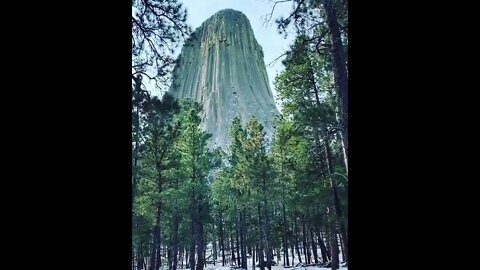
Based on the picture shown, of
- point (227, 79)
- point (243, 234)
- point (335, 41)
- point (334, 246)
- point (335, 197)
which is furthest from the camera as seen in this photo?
point (227, 79)

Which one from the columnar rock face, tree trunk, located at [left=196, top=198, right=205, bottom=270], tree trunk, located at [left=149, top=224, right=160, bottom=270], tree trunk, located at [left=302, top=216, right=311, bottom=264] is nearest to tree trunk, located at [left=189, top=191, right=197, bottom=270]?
tree trunk, located at [left=196, top=198, right=205, bottom=270]

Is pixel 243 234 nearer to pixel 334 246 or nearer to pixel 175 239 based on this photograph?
pixel 175 239

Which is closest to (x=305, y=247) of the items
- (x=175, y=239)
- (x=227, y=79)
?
(x=175, y=239)

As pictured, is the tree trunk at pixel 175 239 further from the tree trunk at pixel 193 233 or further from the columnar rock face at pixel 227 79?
the columnar rock face at pixel 227 79

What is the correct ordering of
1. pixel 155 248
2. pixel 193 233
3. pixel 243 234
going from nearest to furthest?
pixel 155 248 → pixel 193 233 → pixel 243 234

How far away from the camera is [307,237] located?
633 cm

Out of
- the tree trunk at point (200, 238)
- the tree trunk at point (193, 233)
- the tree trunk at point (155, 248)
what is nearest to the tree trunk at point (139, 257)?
the tree trunk at point (155, 248)

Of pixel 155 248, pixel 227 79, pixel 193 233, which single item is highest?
pixel 227 79

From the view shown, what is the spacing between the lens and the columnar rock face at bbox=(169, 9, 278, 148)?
7.04 metres

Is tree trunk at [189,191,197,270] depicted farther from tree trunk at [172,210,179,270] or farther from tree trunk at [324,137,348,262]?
tree trunk at [324,137,348,262]

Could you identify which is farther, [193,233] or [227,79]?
[227,79]

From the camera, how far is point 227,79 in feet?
34.1
